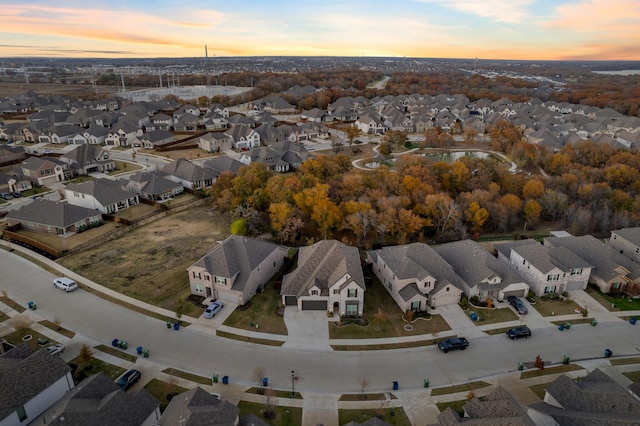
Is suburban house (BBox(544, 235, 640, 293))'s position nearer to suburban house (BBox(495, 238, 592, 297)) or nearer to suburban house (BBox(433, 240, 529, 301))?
suburban house (BBox(495, 238, 592, 297))

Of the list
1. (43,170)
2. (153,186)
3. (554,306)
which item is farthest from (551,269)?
(43,170)

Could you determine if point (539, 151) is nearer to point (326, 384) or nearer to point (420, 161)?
point (420, 161)

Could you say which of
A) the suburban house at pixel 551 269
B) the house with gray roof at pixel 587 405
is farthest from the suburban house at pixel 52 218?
the suburban house at pixel 551 269

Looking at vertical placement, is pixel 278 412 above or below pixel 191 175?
below

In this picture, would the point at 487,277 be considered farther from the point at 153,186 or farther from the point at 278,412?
the point at 153,186

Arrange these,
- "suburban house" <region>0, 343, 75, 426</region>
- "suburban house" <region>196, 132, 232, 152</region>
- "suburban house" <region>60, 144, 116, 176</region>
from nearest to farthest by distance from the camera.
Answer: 1. "suburban house" <region>0, 343, 75, 426</region>
2. "suburban house" <region>60, 144, 116, 176</region>
3. "suburban house" <region>196, 132, 232, 152</region>

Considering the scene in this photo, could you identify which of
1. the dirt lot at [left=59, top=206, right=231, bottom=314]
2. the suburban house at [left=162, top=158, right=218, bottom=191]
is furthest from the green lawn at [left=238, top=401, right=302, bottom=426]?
the suburban house at [left=162, top=158, right=218, bottom=191]
